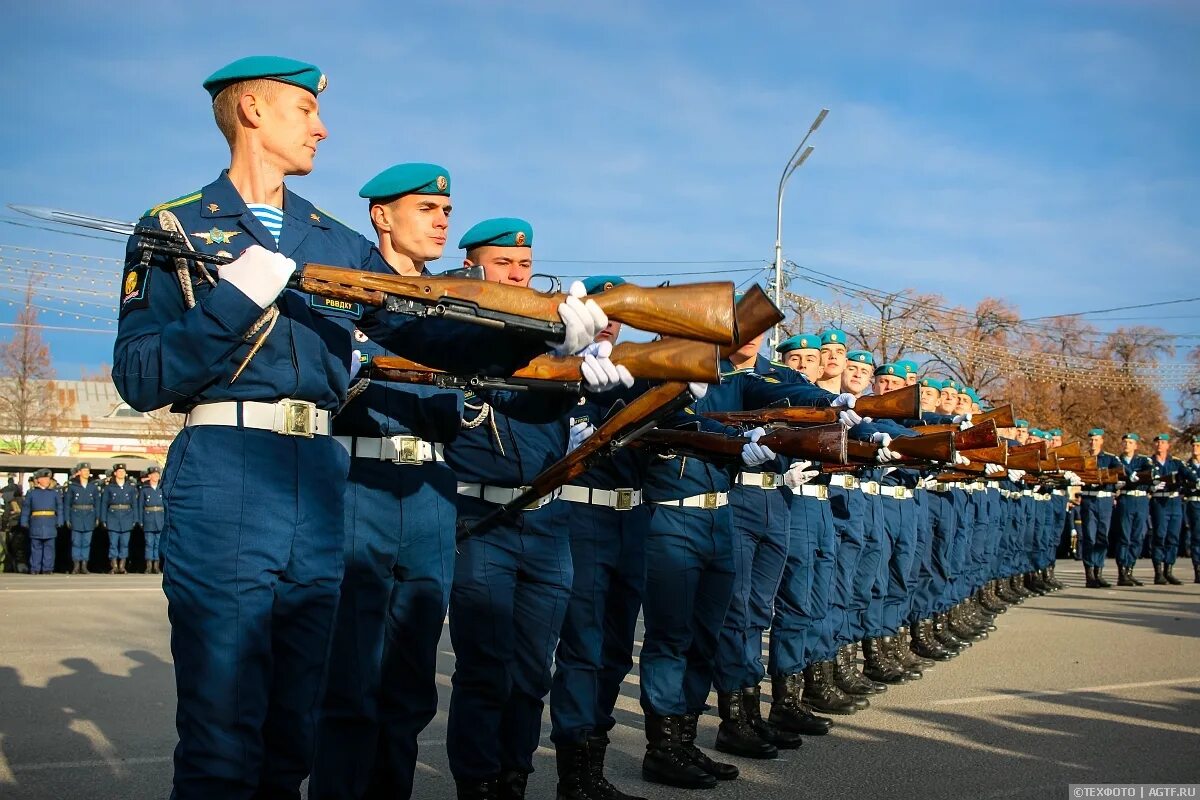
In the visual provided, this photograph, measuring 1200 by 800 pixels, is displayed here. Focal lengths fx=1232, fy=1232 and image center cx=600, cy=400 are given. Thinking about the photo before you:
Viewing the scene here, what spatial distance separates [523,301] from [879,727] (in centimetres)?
488

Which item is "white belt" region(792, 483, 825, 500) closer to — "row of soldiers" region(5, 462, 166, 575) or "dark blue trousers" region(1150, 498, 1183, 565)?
"dark blue trousers" region(1150, 498, 1183, 565)

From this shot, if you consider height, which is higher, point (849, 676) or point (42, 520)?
point (42, 520)

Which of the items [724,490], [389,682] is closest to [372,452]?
[389,682]

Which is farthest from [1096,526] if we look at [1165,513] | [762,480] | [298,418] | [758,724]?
[298,418]

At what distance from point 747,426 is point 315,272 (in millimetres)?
3987

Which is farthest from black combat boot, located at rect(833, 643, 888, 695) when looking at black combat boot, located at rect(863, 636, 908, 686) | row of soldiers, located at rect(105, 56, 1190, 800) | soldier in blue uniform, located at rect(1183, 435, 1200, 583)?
soldier in blue uniform, located at rect(1183, 435, 1200, 583)

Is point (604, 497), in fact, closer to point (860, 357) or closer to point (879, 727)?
point (879, 727)

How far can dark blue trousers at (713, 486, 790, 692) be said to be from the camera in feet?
22.3

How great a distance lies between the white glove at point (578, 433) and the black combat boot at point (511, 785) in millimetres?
1483

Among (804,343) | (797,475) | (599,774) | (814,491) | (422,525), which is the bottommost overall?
(599,774)

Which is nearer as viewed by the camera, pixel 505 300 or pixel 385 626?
pixel 505 300

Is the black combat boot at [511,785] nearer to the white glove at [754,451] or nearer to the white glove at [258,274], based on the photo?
the white glove at [754,451]

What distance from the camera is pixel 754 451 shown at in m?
6.32

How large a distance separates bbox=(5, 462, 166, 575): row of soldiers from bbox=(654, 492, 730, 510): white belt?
17.7 m
